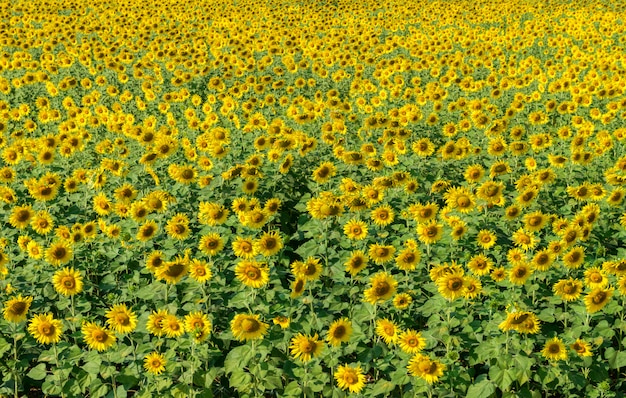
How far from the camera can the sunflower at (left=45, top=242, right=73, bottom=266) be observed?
5227mm

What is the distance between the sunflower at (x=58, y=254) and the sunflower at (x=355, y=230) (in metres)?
2.66

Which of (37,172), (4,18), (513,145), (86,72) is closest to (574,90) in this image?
(513,145)

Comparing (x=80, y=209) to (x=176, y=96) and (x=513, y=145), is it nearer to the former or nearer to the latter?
(x=176, y=96)

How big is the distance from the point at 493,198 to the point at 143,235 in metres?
3.68

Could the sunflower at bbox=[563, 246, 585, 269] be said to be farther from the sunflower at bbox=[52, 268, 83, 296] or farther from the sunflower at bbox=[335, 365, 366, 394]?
the sunflower at bbox=[52, 268, 83, 296]

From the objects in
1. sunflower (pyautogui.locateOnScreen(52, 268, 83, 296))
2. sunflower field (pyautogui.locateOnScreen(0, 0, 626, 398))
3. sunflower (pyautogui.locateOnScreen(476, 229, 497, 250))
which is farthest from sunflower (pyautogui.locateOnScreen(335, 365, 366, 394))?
sunflower (pyautogui.locateOnScreen(52, 268, 83, 296))

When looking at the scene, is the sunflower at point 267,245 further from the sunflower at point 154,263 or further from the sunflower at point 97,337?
the sunflower at point 97,337

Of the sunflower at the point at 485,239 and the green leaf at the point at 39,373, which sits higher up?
the sunflower at the point at 485,239

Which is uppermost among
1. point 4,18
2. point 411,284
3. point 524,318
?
point 524,318

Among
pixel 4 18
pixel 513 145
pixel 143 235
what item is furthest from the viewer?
pixel 4 18

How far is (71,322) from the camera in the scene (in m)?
5.17

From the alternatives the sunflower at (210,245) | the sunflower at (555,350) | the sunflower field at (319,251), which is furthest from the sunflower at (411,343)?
the sunflower at (210,245)

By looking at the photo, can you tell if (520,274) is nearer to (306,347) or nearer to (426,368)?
(426,368)

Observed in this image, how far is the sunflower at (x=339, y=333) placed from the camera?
429 cm
